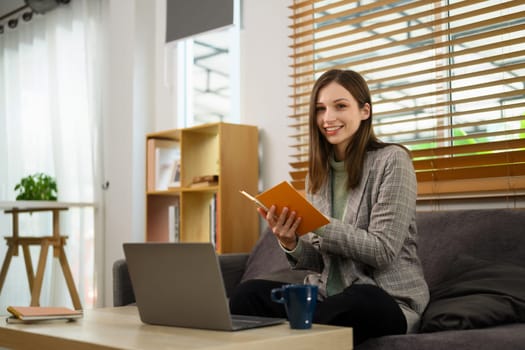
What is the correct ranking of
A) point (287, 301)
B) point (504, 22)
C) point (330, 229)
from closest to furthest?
point (287, 301)
point (330, 229)
point (504, 22)

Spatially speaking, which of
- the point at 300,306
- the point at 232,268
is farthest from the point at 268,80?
the point at 300,306

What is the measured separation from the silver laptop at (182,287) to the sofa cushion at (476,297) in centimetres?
53

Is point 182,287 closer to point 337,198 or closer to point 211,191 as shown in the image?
point 337,198

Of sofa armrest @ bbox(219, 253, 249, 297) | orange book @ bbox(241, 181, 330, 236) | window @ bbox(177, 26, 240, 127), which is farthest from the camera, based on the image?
window @ bbox(177, 26, 240, 127)

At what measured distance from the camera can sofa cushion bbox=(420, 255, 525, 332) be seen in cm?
197

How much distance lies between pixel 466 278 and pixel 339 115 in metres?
0.65

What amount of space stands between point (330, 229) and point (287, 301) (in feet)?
1.47

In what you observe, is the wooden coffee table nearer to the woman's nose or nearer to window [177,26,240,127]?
the woman's nose

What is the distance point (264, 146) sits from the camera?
394cm

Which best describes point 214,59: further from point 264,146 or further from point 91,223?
point 91,223

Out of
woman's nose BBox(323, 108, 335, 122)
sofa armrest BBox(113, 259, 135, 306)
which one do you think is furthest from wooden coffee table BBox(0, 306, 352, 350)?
sofa armrest BBox(113, 259, 135, 306)

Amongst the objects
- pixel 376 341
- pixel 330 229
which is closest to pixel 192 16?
pixel 330 229

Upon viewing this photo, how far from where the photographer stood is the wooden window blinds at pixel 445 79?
Result: 2854mm

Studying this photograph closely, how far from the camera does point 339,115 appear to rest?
228 centimetres
